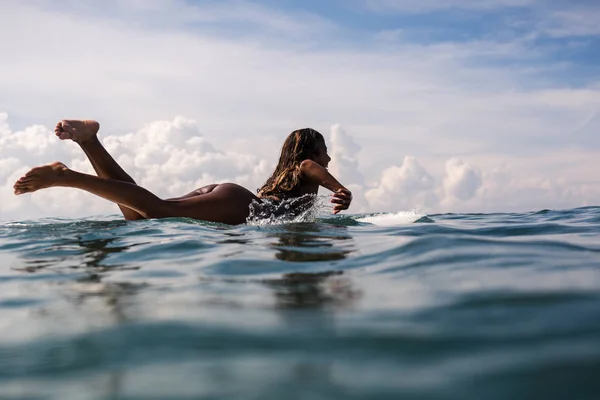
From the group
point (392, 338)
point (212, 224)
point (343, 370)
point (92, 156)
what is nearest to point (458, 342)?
point (392, 338)

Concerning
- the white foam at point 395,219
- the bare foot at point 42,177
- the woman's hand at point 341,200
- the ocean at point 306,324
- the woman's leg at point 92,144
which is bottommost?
the ocean at point 306,324

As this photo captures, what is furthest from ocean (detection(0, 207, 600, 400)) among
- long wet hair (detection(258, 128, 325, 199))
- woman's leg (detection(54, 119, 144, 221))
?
long wet hair (detection(258, 128, 325, 199))

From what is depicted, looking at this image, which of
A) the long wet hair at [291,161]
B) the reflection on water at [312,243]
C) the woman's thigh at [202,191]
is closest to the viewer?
the reflection on water at [312,243]

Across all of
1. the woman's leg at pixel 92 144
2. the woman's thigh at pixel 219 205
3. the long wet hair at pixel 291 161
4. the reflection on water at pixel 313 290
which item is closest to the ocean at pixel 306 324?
the reflection on water at pixel 313 290

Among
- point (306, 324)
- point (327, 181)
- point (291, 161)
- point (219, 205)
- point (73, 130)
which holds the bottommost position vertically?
point (306, 324)

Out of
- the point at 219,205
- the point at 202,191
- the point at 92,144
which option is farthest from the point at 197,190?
the point at 92,144

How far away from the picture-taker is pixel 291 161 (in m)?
7.36

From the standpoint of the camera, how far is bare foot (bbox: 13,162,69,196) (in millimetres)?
5594

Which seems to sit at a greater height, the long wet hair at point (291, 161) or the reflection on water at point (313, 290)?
the long wet hair at point (291, 161)

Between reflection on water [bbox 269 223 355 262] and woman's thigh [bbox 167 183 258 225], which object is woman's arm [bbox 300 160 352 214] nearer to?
reflection on water [bbox 269 223 355 262]

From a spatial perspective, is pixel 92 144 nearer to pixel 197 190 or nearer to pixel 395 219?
pixel 197 190

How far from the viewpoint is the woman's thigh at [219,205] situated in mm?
6320

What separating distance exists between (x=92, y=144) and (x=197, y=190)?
49.4 inches

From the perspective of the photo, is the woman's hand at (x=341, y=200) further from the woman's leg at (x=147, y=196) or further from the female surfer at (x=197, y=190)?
the woman's leg at (x=147, y=196)
